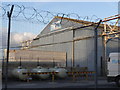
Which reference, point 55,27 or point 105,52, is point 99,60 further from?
point 55,27

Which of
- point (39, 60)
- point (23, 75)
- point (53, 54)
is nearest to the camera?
point (23, 75)

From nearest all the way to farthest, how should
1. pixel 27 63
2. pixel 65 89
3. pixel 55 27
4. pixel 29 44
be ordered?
pixel 65 89 < pixel 27 63 < pixel 55 27 < pixel 29 44

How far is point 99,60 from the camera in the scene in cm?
2973

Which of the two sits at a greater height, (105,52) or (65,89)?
(105,52)

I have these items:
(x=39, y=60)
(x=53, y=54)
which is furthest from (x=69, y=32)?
(x=39, y=60)

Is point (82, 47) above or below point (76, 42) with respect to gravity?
below

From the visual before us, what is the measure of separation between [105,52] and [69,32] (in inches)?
244

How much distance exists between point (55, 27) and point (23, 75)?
14.1 metres

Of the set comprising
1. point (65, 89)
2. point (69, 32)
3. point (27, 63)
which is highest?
point (69, 32)

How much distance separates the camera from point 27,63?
24.9 meters

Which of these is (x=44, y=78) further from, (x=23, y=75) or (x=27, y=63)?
(x=27, y=63)

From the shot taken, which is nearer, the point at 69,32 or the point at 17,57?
the point at 17,57

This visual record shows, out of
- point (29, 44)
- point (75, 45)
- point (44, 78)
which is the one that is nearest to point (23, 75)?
point (44, 78)

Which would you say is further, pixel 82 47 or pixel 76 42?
pixel 76 42
